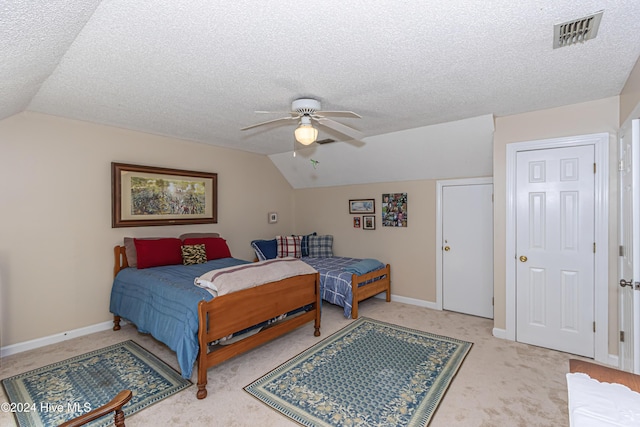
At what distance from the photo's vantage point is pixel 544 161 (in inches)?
127

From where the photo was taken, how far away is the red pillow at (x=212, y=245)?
4180 mm

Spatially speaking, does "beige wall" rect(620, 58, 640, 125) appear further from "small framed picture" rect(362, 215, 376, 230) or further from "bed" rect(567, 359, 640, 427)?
"small framed picture" rect(362, 215, 376, 230)

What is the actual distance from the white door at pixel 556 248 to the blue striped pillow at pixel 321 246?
9.73ft

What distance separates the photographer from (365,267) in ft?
14.8

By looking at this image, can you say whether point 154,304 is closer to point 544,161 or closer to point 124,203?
point 124,203

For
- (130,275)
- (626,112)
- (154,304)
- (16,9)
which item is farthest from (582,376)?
(130,275)

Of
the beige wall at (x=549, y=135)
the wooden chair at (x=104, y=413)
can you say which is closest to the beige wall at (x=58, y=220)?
the wooden chair at (x=104, y=413)

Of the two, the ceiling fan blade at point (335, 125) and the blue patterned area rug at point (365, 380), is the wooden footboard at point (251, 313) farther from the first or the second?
the ceiling fan blade at point (335, 125)

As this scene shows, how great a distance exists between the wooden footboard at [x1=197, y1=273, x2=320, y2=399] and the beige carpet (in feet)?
0.67

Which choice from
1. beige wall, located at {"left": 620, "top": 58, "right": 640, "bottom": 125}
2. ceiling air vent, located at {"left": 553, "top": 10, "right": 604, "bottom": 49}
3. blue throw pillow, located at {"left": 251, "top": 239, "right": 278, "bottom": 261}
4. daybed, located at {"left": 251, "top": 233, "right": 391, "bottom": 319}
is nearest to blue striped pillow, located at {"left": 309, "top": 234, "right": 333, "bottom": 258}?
daybed, located at {"left": 251, "top": 233, "right": 391, "bottom": 319}

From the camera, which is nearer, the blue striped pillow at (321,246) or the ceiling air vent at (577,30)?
the ceiling air vent at (577,30)

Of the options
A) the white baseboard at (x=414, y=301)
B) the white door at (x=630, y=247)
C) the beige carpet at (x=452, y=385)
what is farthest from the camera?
the white baseboard at (x=414, y=301)

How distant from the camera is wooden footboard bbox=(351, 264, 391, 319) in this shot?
410cm

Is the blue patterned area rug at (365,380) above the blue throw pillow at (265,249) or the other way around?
the other way around
